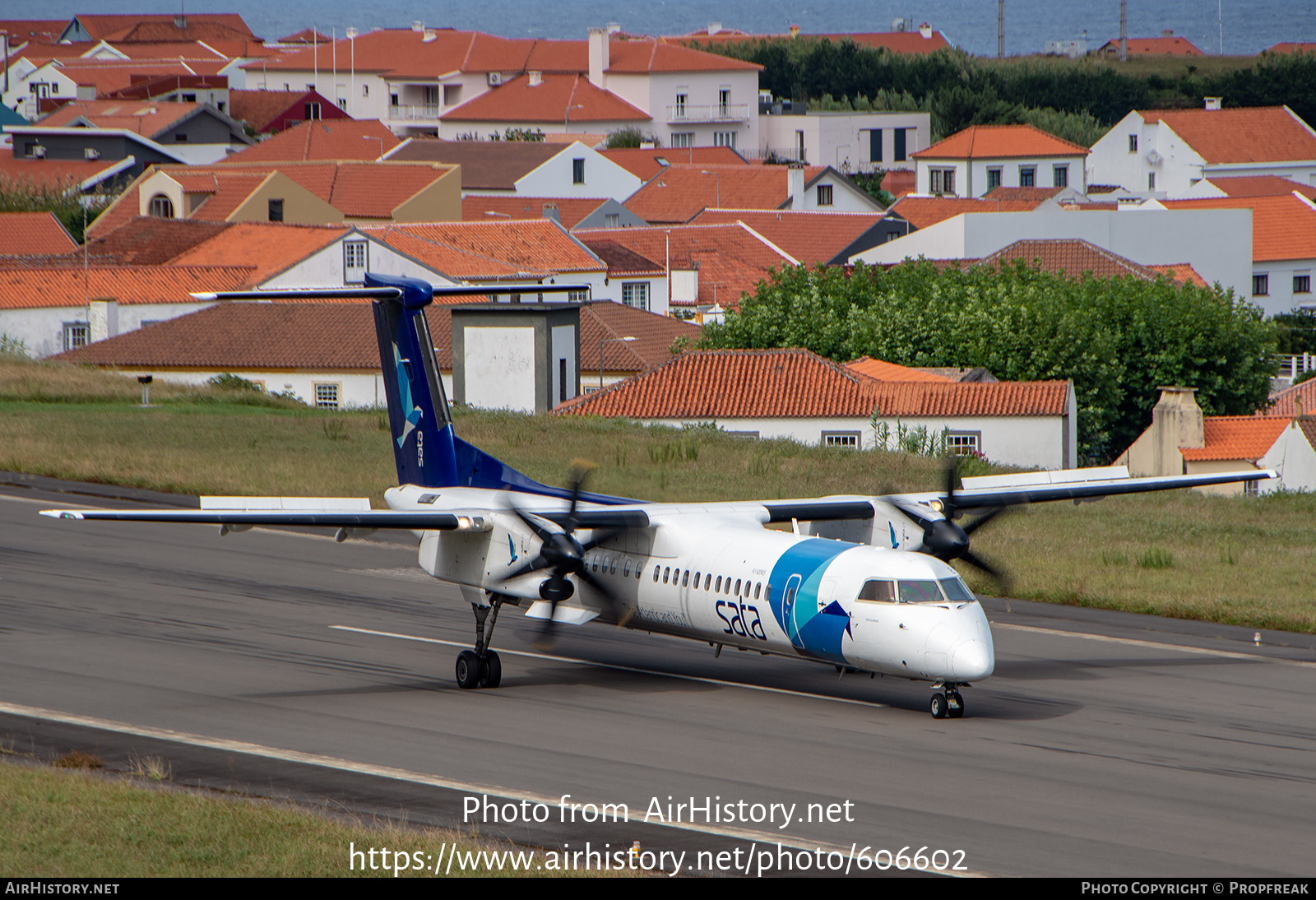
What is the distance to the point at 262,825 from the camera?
1532 cm

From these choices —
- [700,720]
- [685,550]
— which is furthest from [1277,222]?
[700,720]

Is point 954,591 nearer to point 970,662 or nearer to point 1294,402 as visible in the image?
point 970,662

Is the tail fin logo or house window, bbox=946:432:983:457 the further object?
house window, bbox=946:432:983:457

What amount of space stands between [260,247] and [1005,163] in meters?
76.4

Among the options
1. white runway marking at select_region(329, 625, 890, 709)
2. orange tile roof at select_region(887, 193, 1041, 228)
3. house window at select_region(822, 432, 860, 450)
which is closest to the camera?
white runway marking at select_region(329, 625, 890, 709)

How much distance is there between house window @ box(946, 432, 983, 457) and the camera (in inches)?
2079

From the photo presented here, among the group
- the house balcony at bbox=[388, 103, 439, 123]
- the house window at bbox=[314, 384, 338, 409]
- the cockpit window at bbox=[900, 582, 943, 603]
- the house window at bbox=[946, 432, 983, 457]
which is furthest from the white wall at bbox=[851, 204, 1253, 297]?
the house balcony at bbox=[388, 103, 439, 123]

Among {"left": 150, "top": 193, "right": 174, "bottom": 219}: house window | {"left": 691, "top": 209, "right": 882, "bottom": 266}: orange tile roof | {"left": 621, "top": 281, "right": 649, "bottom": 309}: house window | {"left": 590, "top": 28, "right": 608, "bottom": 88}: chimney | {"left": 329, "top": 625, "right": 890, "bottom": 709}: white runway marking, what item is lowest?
{"left": 329, "top": 625, "right": 890, "bottom": 709}: white runway marking

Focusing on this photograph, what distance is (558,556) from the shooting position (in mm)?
21297

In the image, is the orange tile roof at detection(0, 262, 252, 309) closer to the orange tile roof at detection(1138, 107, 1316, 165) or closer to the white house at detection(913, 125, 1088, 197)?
the white house at detection(913, 125, 1088, 197)

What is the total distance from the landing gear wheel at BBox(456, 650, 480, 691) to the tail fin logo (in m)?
4.60

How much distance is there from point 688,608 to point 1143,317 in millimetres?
48886

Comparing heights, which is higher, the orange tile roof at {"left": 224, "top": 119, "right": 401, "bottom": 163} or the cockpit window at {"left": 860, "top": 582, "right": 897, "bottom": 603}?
the orange tile roof at {"left": 224, "top": 119, "right": 401, "bottom": 163}

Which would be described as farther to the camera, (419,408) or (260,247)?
(260,247)
